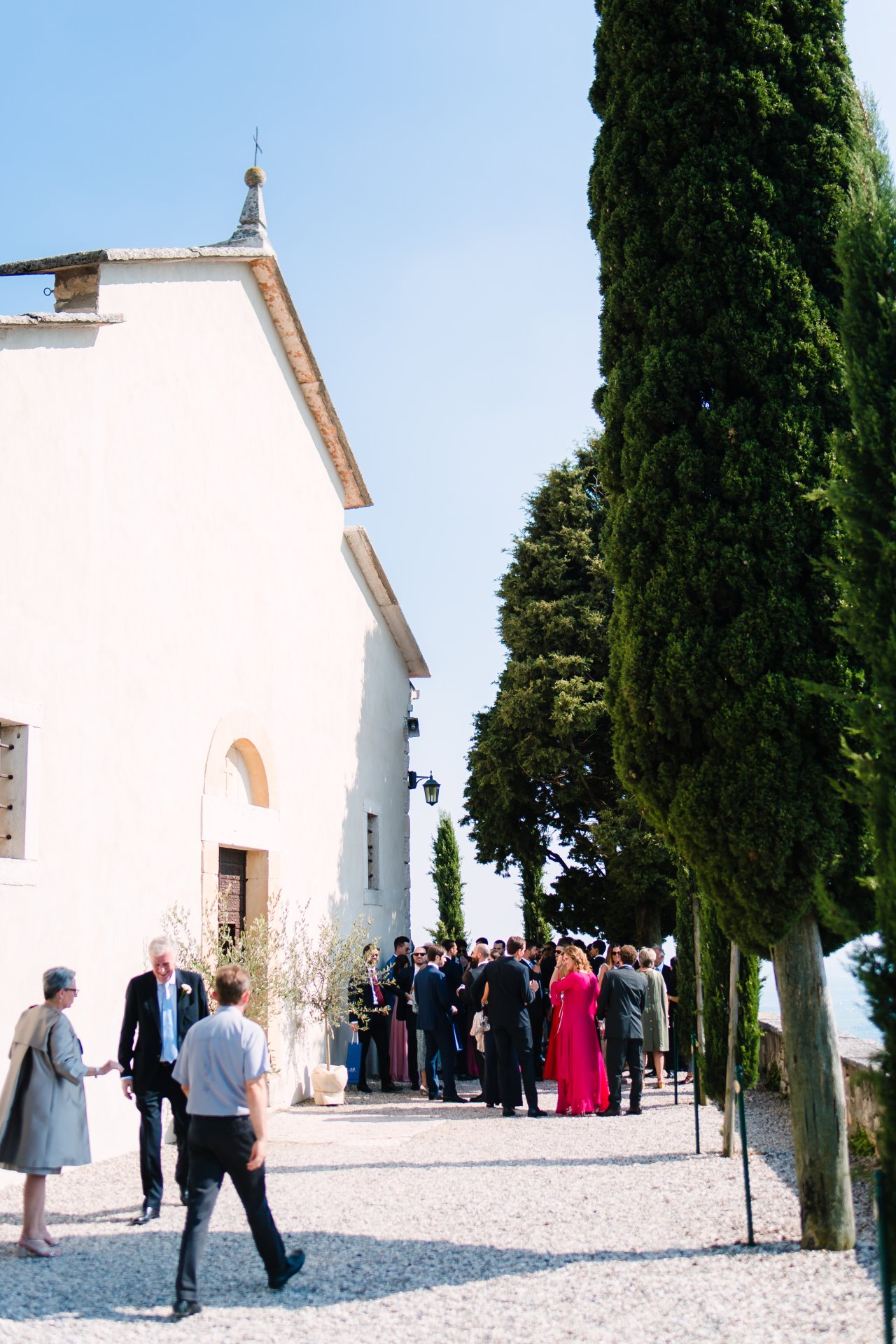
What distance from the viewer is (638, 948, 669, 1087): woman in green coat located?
1393 centimetres

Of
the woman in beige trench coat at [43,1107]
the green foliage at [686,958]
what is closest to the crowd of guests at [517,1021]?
the green foliage at [686,958]

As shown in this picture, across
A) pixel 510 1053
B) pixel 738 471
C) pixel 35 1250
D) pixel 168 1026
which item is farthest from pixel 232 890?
pixel 738 471

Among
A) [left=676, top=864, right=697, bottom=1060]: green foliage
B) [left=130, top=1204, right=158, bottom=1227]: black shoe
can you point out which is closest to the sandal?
[left=130, top=1204, right=158, bottom=1227]: black shoe

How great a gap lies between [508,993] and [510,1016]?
0.96 feet

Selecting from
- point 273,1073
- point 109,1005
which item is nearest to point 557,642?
point 273,1073

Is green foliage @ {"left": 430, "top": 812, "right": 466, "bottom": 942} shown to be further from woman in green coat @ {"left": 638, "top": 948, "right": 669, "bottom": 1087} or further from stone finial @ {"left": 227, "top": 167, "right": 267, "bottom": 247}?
stone finial @ {"left": 227, "top": 167, "right": 267, "bottom": 247}

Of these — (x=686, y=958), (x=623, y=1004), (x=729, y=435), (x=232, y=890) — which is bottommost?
(x=623, y=1004)

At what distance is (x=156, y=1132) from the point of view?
7547 mm

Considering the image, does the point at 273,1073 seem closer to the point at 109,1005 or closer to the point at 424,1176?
the point at 109,1005

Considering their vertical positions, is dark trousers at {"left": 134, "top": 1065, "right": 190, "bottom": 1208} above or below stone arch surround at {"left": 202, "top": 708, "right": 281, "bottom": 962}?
below

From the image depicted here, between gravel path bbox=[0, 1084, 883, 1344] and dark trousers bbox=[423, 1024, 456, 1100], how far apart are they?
12.1 ft

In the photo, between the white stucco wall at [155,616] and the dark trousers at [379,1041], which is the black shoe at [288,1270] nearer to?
the white stucco wall at [155,616]

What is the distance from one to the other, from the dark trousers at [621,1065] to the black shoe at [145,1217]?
6.01 m

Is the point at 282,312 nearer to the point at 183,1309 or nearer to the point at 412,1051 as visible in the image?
the point at 412,1051
